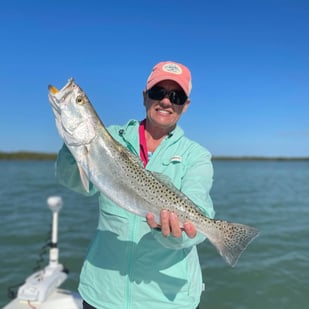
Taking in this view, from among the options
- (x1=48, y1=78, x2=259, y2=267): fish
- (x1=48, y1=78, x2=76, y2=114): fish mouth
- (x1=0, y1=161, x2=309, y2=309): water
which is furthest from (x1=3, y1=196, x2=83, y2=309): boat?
(x1=48, y1=78, x2=76, y2=114): fish mouth

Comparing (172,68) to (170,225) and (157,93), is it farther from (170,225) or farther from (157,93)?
(170,225)

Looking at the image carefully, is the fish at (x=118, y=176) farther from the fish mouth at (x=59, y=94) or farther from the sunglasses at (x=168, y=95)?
the sunglasses at (x=168, y=95)

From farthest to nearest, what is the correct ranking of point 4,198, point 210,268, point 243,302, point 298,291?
point 4,198
point 210,268
point 298,291
point 243,302

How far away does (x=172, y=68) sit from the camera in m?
3.94

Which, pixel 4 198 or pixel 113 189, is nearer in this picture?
pixel 113 189

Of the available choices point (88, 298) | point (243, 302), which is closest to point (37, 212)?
point (243, 302)

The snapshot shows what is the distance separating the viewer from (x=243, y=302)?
8.71 m

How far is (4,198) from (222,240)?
21.4 m

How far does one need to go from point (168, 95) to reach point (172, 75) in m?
0.22

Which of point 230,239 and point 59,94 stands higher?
point 59,94

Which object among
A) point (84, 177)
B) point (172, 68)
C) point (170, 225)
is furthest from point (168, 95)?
point (170, 225)

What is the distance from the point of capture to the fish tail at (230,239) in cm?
356

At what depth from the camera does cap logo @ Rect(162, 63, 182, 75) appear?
3920mm

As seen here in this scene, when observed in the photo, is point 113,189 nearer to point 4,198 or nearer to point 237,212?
point 237,212
